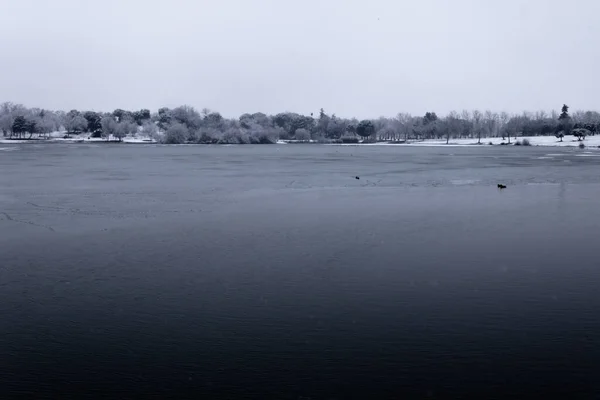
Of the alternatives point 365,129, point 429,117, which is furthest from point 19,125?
point 429,117

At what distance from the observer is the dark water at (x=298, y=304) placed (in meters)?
7.96

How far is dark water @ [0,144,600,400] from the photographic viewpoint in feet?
26.1

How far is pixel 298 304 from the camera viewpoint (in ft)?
35.8

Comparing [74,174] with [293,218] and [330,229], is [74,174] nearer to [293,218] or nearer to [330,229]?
[293,218]

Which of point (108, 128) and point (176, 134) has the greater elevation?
point (108, 128)

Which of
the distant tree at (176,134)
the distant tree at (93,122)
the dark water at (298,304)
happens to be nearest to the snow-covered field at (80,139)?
the distant tree at (93,122)

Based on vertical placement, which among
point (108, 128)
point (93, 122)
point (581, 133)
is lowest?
point (581, 133)

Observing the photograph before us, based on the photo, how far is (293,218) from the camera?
68.2 feet

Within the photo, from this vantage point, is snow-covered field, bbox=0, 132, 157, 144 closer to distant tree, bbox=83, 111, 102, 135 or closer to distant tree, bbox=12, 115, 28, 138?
distant tree, bbox=83, 111, 102, 135

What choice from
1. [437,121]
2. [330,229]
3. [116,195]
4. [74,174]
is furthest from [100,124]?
[330,229]

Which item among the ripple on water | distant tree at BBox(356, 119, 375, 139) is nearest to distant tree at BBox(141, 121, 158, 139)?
distant tree at BBox(356, 119, 375, 139)

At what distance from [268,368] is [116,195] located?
20.8 meters

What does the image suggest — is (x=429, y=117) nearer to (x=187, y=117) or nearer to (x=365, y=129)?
(x=365, y=129)

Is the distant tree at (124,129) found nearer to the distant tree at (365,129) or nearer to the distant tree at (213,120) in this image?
the distant tree at (213,120)
